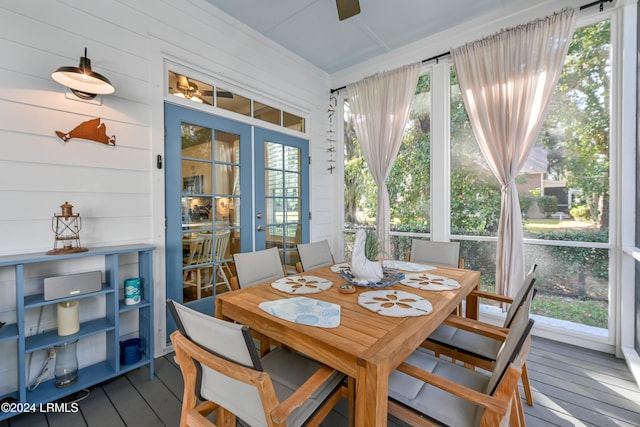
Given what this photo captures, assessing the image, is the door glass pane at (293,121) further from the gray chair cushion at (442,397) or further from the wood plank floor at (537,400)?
the gray chair cushion at (442,397)

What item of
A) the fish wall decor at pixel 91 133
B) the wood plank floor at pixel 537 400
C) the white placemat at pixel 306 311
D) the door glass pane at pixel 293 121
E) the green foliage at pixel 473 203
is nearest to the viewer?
the white placemat at pixel 306 311

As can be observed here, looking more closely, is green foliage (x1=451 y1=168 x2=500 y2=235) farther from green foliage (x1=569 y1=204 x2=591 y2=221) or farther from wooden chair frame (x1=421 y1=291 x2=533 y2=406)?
wooden chair frame (x1=421 y1=291 x2=533 y2=406)

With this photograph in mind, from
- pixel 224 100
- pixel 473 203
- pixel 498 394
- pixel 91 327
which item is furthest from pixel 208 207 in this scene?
pixel 473 203

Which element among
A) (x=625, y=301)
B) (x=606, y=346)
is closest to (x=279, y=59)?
(x=625, y=301)

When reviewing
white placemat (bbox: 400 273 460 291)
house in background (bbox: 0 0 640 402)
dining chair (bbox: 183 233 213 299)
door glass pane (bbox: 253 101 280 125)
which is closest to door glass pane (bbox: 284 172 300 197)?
house in background (bbox: 0 0 640 402)

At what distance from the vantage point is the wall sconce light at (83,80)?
5.55 feet

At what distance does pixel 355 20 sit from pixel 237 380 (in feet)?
10.7

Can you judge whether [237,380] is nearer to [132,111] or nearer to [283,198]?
[132,111]

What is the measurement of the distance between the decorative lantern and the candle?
0.34 meters

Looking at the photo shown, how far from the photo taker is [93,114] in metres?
1.98

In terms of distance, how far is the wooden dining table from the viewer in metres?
0.96

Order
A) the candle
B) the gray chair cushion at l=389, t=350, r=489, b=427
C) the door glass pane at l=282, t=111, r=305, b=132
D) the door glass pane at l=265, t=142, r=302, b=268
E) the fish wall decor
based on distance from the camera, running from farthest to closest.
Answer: the door glass pane at l=282, t=111, r=305, b=132
the door glass pane at l=265, t=142, r=302, b=268
the fish wall decor
the candle
the gray chair cushion at l=389, t=350, r=489, b=427

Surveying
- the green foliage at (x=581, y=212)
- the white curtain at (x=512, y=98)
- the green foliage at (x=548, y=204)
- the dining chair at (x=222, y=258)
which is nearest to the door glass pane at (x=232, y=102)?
the dining chair at (x=222, y=258)

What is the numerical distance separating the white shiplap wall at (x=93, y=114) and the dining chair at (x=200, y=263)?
0.92 ft
